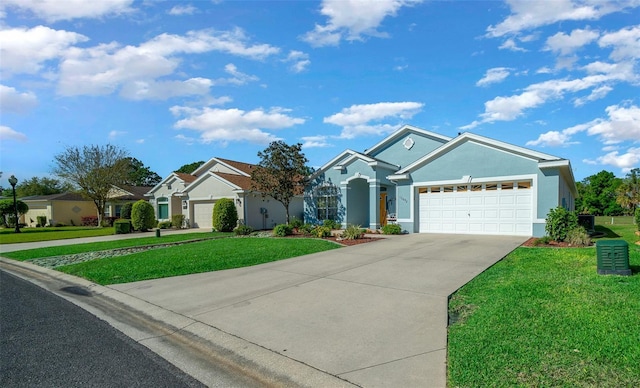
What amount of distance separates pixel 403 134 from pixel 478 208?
840cm

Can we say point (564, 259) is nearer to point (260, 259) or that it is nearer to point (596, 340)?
point (596, 340)

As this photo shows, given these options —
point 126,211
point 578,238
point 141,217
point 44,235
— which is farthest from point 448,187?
point 126,211

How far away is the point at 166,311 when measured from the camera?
241 inches

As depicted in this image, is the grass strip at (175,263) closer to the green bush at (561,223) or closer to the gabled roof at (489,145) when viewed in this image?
the gabled roof at (489,145)

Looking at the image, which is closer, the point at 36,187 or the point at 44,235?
the point at 44,235

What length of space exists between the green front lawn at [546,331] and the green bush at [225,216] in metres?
18.1

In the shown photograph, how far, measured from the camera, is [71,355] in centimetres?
441

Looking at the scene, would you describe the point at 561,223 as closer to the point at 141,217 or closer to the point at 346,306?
the point at 346,306

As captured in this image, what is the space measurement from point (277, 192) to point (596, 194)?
155 feet

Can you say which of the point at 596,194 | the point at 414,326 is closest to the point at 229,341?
the point at 414,326

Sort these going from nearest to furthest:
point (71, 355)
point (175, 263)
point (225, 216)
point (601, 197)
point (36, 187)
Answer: point (71, 355), point (175, 263), point (225, 216), point (601, 197), point (36, 187)

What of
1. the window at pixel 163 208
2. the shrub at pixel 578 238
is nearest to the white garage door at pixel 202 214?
the window at pixel 163 208

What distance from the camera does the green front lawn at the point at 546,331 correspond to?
3277 millimetres

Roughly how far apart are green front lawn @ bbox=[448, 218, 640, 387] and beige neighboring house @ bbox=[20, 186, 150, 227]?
35817 mm
